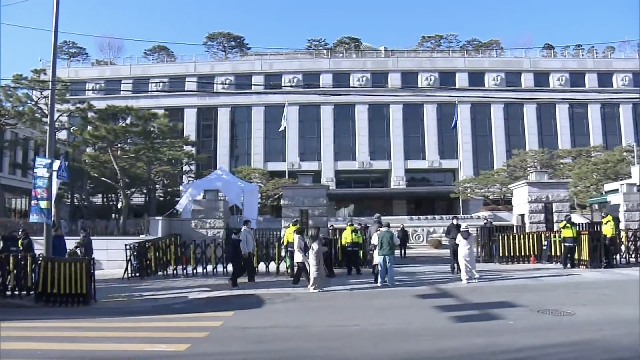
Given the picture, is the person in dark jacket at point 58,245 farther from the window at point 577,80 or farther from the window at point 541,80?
the window at point 577,80

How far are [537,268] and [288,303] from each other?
29.8 feet

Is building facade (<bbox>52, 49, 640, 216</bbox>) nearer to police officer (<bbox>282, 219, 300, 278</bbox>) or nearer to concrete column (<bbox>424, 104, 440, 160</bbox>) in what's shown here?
concrete column (<bbox>424, 104, 440, 160</bbox>)

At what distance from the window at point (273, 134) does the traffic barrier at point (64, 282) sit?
38.9 m

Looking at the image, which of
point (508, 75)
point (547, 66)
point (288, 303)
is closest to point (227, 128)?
point (508, 75)

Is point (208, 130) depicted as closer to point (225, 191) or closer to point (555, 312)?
point (225, 191)

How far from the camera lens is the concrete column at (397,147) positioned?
51.1 metres

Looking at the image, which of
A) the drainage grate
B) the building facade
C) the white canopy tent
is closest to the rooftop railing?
the building facade

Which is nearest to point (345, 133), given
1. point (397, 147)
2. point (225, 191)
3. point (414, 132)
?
point (397, 147)

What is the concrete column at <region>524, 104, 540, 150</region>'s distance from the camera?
50.6 meters

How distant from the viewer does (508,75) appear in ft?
172

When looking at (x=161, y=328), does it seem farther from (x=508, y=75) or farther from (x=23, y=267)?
(x=508, y=75)

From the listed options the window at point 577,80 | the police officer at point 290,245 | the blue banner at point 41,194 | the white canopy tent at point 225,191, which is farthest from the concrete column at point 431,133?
the blue banner at point 41,194

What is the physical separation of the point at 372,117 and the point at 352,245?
118 feet

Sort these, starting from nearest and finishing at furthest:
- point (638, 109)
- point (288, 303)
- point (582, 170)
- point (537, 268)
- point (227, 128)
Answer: point (288, 303)
point (537, 268)
point (582, 170)
point (638, 109)
point (227, 128)
